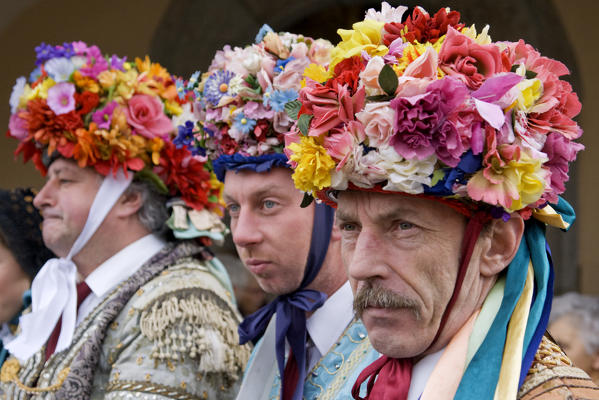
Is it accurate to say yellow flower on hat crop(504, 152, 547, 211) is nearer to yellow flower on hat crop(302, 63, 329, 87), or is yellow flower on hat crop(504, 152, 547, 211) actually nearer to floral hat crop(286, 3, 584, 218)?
floral hat crop(286, 3, 584, 218)

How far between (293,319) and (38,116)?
1.74m

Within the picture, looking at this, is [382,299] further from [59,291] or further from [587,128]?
[587,128]

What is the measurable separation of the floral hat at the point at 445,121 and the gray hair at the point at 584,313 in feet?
6.85

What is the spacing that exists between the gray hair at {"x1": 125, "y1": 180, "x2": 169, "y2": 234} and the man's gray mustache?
6.78ft

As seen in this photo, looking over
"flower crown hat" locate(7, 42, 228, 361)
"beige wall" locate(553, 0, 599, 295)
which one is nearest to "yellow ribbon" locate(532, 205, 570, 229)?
"flower crown hat" locate(7, 42, 228, 361)

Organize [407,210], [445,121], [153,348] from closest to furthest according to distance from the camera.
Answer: [445,121]
[407,210]
[153,348]

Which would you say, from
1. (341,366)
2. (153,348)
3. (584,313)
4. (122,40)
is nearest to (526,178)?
(341,366)

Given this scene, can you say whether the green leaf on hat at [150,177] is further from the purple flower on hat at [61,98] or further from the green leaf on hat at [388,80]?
the green leaf on hat at [388,80]

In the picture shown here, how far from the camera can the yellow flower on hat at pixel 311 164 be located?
216 cm

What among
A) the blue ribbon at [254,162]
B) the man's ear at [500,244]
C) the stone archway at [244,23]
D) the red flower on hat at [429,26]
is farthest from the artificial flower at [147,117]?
the stone archway at [244,23]

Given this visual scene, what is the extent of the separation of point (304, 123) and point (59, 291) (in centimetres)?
214

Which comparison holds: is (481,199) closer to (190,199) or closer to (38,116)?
(190,199)

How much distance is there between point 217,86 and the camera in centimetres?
315

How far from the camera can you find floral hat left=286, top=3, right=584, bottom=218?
1966 millimetres
